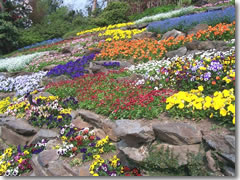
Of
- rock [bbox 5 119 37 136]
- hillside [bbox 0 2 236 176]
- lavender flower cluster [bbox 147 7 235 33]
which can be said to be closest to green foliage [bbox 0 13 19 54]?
hillside [bbox 0 2 236 176]

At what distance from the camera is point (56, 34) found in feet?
64.1

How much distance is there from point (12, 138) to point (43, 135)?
974 millimetres

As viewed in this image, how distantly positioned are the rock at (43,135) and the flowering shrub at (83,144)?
257 millimetres

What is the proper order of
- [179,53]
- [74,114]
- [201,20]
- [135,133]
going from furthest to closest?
[201,20] → [179,53] → [74,114] → [135,133]

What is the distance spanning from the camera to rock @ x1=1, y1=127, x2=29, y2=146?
507 cm

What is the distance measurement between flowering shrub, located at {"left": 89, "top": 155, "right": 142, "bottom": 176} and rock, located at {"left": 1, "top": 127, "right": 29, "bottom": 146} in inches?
79.5

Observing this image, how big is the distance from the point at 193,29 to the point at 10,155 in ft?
21.6

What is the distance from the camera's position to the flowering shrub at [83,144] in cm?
413

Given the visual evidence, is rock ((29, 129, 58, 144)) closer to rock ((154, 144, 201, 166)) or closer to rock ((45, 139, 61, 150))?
rock ((45, 139, 61, 150))

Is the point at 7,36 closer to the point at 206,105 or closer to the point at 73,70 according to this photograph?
the point at 73,70

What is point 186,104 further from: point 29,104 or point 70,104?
point 29,104

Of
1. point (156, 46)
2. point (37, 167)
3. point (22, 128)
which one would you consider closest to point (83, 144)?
point (37, 167)

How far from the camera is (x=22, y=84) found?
7.67 metres

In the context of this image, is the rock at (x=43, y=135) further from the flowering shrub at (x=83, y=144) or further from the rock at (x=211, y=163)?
the rock at (x=211, y=163)
